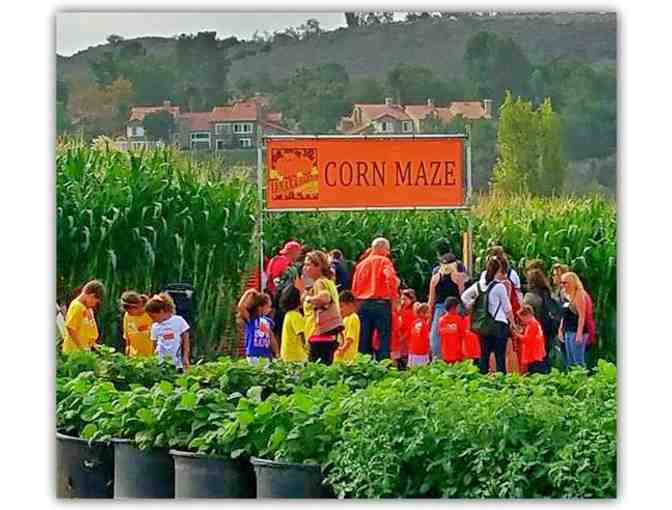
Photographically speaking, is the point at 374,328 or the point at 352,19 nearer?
the point at 352,19

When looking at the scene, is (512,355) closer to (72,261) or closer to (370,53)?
(370,53)

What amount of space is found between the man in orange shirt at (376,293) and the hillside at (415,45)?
892 mm

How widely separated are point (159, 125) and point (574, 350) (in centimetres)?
234

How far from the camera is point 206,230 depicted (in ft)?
29.4

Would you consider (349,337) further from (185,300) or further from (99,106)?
(99,106)

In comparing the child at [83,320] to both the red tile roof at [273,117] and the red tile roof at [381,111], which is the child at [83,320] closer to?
the red tile roof at [273,117]

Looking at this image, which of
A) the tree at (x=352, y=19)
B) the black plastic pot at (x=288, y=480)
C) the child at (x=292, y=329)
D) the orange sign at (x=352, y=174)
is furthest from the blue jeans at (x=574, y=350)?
the tree at (x=352, y=19)

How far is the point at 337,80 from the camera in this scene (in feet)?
29.2

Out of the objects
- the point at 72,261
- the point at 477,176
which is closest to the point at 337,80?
the point at 477,176

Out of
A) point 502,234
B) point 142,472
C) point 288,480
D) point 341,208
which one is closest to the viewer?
point 288,480

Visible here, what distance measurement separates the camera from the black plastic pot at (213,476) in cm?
859

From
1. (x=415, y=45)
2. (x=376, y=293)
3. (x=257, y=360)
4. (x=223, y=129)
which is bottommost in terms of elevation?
(x=257, y=360)

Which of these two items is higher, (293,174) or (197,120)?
(197,120)

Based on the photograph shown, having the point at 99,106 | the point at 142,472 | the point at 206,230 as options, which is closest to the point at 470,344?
the point at 206,230
